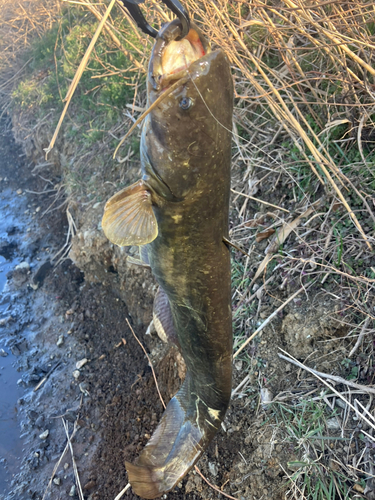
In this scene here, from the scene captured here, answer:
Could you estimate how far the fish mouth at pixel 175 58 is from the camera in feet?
3.63

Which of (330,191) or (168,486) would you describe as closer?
(168,486)

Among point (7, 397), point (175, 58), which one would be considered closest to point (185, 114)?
point (175, 58)

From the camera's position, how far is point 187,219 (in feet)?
4.44

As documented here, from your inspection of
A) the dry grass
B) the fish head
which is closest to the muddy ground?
the dry grass

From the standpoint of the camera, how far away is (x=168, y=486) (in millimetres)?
1693

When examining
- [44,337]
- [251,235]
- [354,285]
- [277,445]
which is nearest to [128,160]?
[251,235]

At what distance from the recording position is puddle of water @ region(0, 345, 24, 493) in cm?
309

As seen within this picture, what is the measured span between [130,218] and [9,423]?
10.3 ft

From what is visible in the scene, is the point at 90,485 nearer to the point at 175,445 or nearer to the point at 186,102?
the point at 175,445

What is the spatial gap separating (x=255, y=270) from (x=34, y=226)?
376cm

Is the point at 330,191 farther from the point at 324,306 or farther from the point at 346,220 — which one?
the point at 324,306

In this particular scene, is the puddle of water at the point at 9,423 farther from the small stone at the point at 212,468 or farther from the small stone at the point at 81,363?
the small stone at the point at 212,468

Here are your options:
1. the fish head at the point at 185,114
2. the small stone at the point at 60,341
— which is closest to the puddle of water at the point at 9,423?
the small stone at the point at 60,341

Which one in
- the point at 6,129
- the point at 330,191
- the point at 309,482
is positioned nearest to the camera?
the point at 309,482
